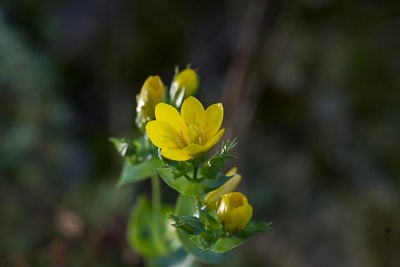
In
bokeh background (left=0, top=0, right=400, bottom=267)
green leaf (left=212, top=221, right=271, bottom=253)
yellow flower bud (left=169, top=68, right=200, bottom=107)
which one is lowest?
bokeh background (left=0, top=0, right=400, bottom=267)

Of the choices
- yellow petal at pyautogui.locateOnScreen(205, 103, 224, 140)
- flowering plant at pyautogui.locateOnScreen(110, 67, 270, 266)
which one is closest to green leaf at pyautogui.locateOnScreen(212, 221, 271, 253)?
flowering plant at pyautogui.locateOnScreen(110, 67, 270, 266)

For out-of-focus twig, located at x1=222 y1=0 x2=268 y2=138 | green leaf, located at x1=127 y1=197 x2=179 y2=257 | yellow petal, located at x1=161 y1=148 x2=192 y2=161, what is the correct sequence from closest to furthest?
yellow petal, located at x1=161 y1=148 x2=192 y2=161 → green leaf, located at x1=127 y1=197 x2=179 y2=257 → out-of-focus twig, located at x1=222 y1=0 x2=268 y2=138

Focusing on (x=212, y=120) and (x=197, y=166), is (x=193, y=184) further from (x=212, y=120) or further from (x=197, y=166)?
(x=212, y=120)

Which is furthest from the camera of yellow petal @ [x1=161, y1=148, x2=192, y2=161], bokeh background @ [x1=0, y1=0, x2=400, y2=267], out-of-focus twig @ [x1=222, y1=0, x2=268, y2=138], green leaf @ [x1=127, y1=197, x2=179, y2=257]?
out-of-focus twig @ [x1=222, y1=0, x2=268, y2=138]

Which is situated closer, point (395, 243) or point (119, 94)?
point (395, 243)

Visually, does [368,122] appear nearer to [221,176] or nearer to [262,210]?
[262,210]

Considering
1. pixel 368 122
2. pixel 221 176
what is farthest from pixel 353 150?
pixel 221 176

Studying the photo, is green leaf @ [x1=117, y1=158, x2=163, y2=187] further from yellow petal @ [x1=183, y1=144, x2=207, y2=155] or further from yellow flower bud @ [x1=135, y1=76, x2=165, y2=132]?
yellow petal @ [x1=183, y1=144, x2=207, y2=155]

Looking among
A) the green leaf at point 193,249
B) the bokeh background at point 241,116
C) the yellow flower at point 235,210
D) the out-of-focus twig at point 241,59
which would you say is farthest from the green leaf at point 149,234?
the out-of-focus twig at point 241,59
